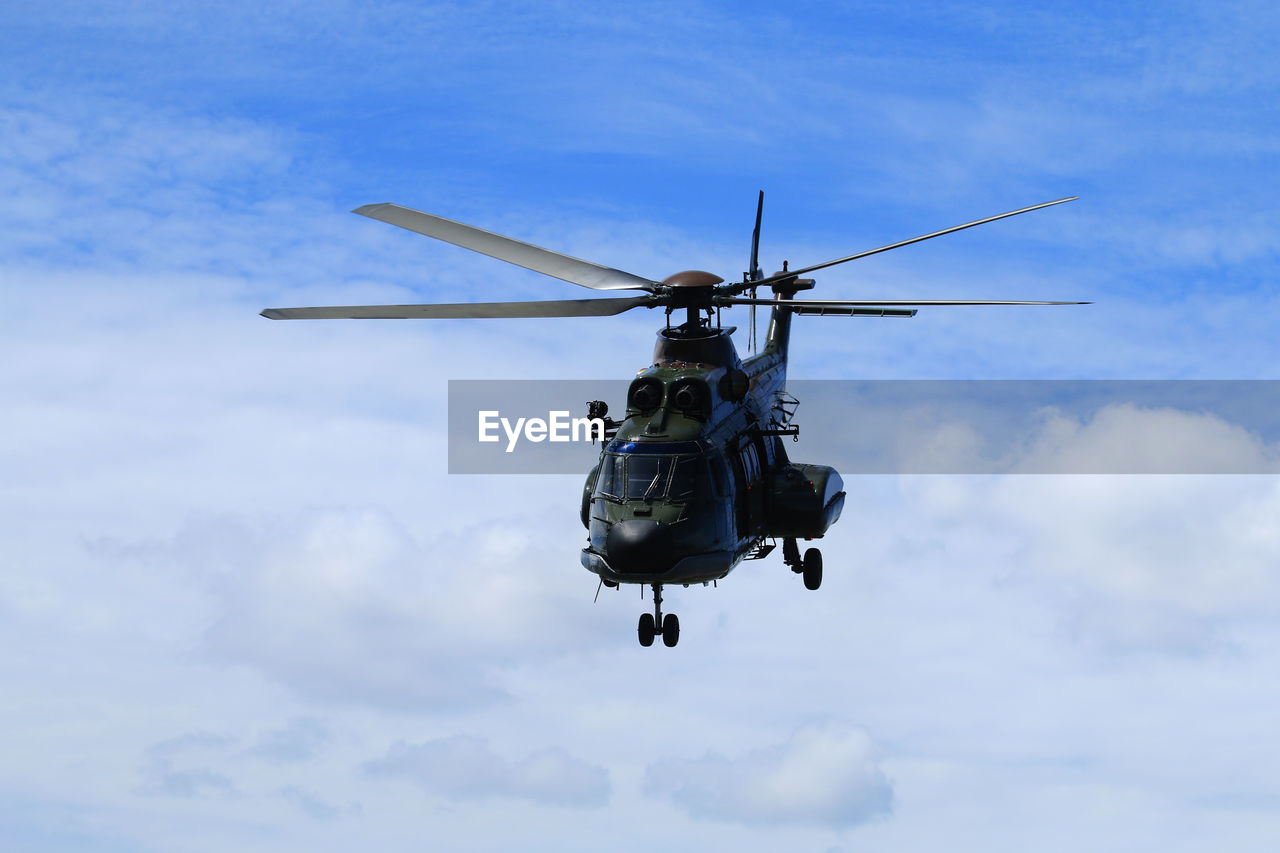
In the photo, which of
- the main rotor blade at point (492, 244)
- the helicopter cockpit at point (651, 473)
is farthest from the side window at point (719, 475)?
the main rotor blade at point (492, 244)

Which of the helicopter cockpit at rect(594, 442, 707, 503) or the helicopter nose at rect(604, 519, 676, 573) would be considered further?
the helicopter cockpit at rect(594, 442, 707, 503)

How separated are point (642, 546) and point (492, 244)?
7.59 metres

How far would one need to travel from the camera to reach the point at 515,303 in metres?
28.0

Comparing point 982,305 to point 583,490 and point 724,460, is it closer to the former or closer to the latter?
point 724,460

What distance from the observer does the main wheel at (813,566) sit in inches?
1272

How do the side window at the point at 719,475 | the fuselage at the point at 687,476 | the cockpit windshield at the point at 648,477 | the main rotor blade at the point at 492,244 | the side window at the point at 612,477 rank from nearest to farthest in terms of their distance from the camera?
the fuselage at the point at 687,476
the cockpit windshield at the point at 648,477
the side window at the point at 612,477
the side window at the point at 719,475
the main rotor blade at the point at 492,244

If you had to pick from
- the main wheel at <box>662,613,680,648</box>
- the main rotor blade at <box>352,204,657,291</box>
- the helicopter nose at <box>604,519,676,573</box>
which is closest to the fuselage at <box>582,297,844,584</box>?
the helicopter nose at <box>604,519,676,573</box>

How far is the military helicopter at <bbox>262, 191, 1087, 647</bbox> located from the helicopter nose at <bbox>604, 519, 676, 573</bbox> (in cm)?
2

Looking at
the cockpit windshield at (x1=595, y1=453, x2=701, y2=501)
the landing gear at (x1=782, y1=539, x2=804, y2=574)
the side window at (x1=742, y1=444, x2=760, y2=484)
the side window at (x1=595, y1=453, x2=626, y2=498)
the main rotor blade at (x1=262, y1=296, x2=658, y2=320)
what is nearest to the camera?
the cockpit windshield at (x1=595, y1=453, x2=701, y2=501)

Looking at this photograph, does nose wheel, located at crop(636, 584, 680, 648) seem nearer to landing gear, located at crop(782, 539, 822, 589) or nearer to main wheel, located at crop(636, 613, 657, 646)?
main wheel, located at crop(636, 613, 657, 646)

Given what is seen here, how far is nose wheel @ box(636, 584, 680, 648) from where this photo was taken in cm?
2705

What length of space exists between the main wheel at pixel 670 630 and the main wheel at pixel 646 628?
0.71 ft

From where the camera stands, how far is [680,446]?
Result: 27.0 m

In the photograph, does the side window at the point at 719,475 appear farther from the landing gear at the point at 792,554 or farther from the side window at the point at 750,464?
the landing gear at the point at 792,554
